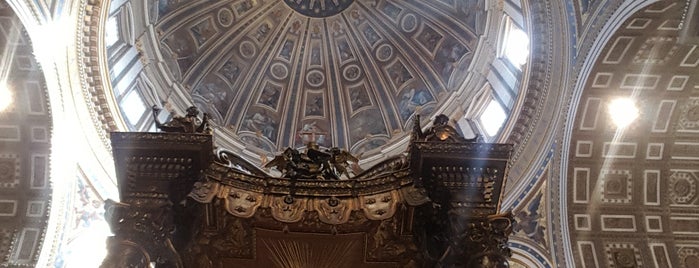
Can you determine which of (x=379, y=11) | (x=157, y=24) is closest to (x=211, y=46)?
(x=157, y=24)

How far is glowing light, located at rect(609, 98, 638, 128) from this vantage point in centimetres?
1212

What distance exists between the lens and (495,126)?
50.2 ft

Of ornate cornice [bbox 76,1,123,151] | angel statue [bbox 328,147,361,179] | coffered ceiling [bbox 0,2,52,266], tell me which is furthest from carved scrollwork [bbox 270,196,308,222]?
ornate cornice [bbox 76,1,123,151]

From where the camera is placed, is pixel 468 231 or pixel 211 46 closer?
pixel 468 231

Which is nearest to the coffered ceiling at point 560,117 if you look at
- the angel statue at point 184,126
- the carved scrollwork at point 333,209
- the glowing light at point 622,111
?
the glowing light at point 622,111

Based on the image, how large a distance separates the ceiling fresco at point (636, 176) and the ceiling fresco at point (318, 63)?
5963 millimetres

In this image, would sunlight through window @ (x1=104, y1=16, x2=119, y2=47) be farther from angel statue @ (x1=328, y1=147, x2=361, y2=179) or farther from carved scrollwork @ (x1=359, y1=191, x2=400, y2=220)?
carved scrollwork @ (x1=359, y1=191, x2=400, y2=220)

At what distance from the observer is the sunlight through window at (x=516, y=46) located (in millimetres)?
14484

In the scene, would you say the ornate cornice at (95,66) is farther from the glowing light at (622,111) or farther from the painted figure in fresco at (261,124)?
the glowing light at (622,111)

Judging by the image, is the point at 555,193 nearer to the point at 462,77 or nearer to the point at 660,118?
the point at 660,118

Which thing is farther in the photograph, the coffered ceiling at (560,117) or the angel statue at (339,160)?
the coffered ceiling at (560,117)

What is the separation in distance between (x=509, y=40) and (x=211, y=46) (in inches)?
356

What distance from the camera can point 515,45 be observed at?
15.1m

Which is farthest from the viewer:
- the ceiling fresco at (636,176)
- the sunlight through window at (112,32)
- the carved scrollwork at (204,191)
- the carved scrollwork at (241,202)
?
the sunlight through window at (112,32)
